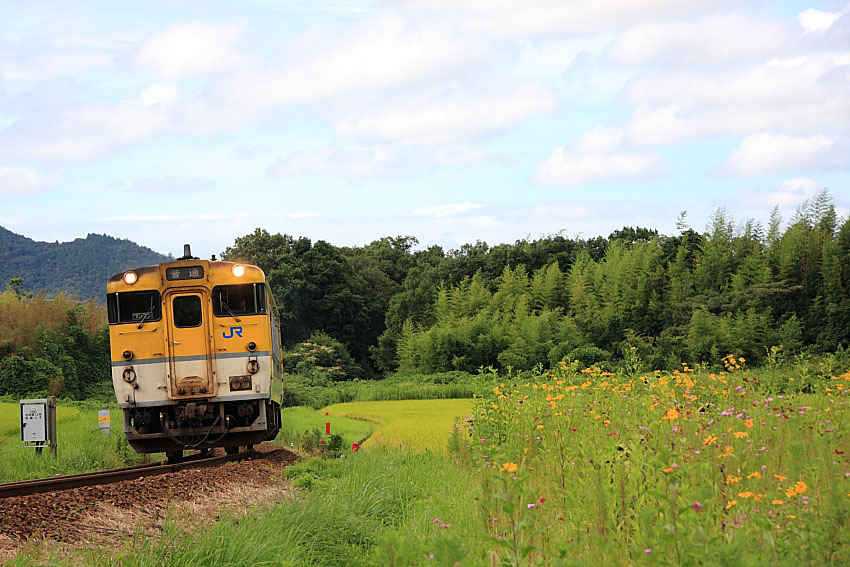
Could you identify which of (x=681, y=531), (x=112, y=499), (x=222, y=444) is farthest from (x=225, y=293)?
(x=681, y=531)

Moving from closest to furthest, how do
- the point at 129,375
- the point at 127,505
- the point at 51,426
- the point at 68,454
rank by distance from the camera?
the point at 127,505 < the point at 129,375 < the point at 51,426 < the point at 68,454

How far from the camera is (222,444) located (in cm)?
1266

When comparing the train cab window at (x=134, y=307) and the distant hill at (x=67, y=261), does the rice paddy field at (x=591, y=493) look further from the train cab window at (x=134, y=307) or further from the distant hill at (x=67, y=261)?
the distant hill at (x=67, y=261)

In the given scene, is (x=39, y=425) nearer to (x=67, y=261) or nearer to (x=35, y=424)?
(x=35, y=424)

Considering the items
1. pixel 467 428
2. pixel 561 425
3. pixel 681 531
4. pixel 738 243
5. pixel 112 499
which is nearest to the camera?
pixel 681 531

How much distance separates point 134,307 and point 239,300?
1.58 m

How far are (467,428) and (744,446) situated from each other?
4.92 meters

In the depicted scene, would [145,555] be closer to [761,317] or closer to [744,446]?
[744,446]

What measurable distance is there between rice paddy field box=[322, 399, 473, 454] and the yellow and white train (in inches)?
88.2

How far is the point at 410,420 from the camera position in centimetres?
1978

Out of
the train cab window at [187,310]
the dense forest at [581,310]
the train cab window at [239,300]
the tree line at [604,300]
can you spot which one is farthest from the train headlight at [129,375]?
the dense forest at [581,310]

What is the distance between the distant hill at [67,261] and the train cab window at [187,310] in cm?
9324

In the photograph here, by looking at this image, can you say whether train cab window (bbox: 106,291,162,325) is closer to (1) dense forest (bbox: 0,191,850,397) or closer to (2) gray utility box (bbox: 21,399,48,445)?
(2) gray utility box (bbox: 21,399,48,445)

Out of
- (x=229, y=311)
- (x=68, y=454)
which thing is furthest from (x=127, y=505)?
(x=68, y=454)
